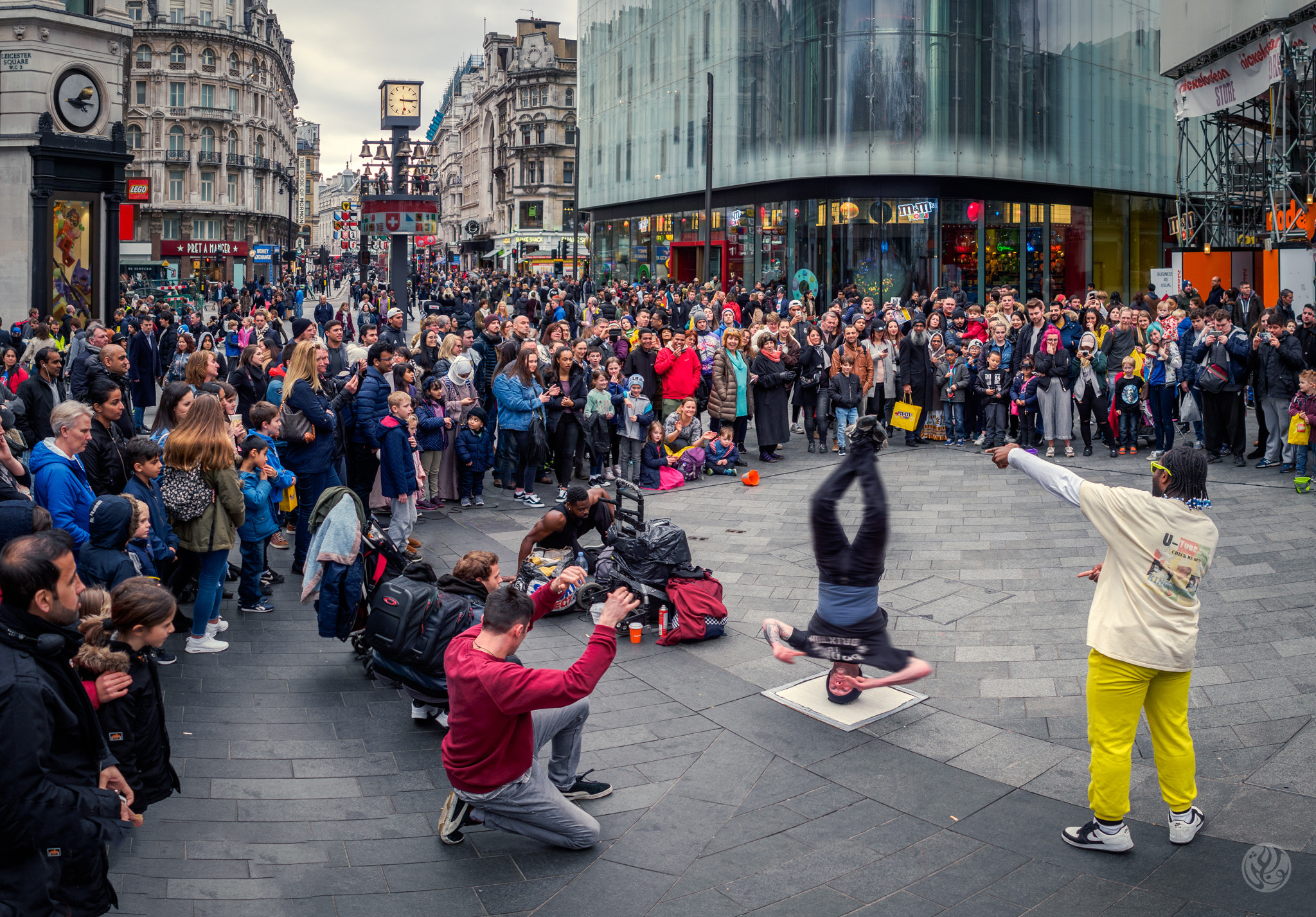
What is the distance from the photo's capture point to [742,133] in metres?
37.2

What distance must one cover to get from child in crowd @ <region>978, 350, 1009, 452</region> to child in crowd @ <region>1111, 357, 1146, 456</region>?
1466mm

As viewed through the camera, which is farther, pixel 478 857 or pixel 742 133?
pixel 742 133

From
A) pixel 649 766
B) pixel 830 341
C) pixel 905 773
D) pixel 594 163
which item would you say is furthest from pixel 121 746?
pixel 594 163

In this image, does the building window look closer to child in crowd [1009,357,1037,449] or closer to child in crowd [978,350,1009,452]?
child in crowd [978,350,1009,452]

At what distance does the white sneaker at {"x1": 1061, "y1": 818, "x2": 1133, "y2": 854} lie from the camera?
5422 millimetres

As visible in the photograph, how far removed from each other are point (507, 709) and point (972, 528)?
7937 millimetres

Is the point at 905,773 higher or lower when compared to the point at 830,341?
lower

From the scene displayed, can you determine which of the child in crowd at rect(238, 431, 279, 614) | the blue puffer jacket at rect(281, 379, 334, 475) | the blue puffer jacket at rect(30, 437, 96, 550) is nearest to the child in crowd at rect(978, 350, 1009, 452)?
the blue puffer jacket at rect(281, 379, 334, 475)

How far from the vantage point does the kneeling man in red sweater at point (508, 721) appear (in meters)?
5.11

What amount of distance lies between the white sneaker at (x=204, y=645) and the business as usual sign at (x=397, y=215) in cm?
2319

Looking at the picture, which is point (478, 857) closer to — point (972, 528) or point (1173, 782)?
point (1173, 782)

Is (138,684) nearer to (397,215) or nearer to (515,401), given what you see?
(515,401)

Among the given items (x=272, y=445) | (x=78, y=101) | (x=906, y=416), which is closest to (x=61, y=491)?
(x=272, y=445)

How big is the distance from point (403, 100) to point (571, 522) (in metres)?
31.9
